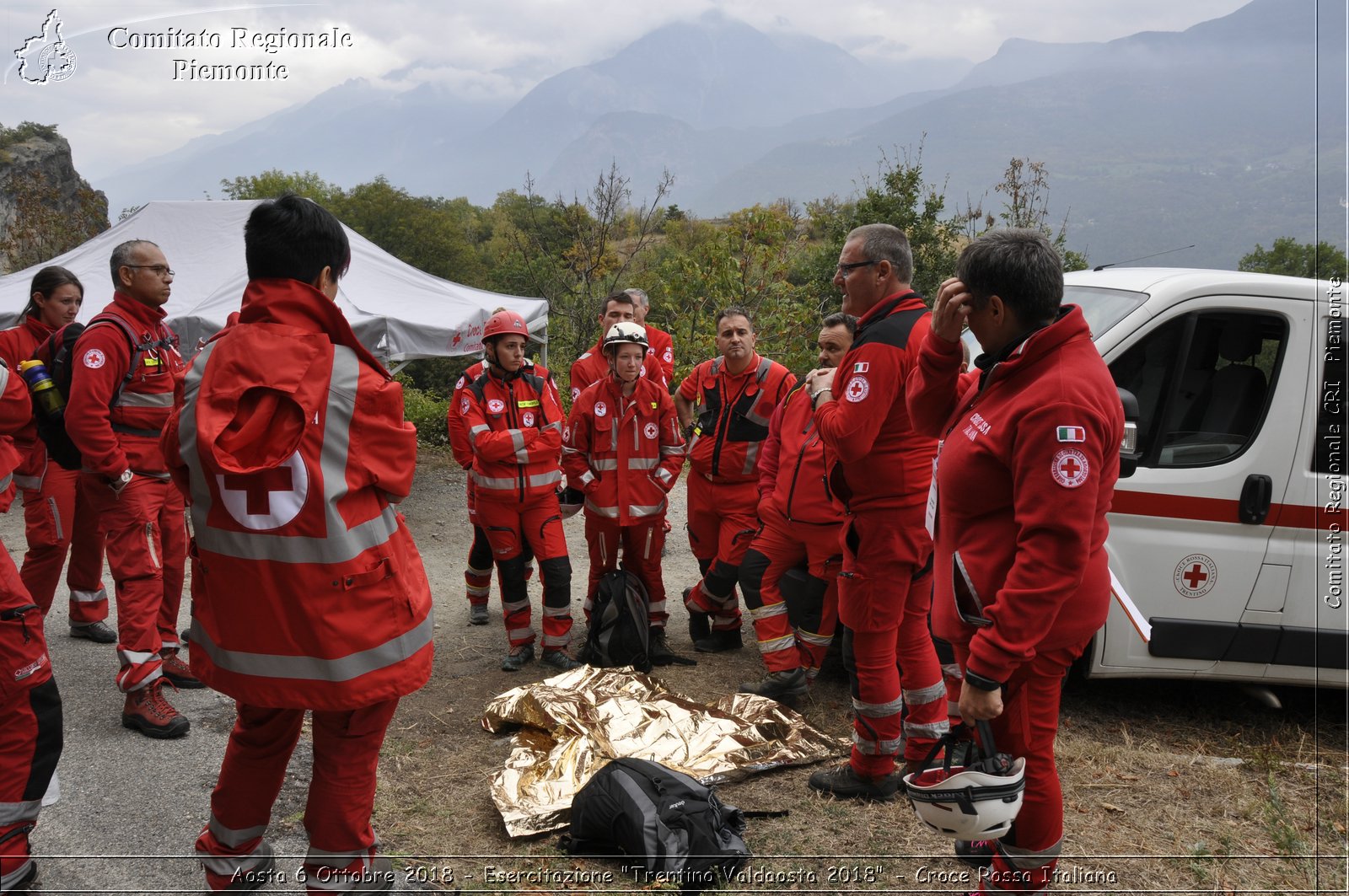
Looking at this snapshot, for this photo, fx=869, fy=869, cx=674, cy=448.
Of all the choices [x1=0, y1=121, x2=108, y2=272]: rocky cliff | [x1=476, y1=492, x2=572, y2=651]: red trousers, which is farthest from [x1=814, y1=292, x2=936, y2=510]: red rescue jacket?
[x1=0, y1=121, x2=108, y2=272]: rocky cliff

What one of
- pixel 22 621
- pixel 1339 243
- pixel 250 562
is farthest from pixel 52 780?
pixel 1339 243

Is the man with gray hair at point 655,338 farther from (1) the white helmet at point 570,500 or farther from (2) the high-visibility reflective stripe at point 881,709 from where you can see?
(2) the high-visibility reflective stripe at point 881,709

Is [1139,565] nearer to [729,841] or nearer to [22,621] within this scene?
[729,841]

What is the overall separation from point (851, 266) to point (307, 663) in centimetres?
263

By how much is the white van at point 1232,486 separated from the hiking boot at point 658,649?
2.61 meters

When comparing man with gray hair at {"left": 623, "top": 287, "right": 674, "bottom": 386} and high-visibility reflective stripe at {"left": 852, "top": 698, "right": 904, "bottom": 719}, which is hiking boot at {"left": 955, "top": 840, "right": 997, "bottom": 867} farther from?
man with gray hair at {"left": 623, "top": 287, "right": 674, "bottom": 386}

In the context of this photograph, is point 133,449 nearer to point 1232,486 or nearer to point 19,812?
point 19,812

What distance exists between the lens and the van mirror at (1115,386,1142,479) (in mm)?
3486

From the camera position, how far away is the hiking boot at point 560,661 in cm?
568

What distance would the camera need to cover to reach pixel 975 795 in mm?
2303

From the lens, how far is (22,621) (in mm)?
2818

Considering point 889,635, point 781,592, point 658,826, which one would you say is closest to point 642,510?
point 781,592

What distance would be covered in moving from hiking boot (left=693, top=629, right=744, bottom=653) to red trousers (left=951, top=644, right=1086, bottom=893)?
11.6ft

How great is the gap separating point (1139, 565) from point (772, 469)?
214cm
